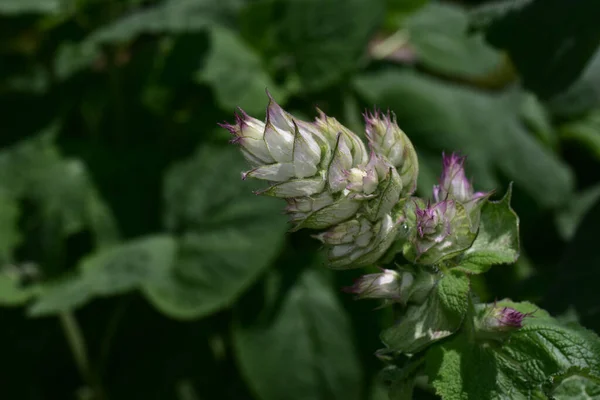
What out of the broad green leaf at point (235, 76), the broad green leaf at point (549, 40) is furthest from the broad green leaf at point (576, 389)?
the broad green leaf at point (235, 76)

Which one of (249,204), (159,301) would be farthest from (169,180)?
(159,301)

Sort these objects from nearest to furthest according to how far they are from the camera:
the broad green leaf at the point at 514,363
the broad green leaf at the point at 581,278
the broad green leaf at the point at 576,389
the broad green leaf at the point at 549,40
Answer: the broad green leaf at the point at 514,363, the broad green leaf at the point at 576,389, the broad green leaf at the point at 581,278, the broad green leaf at the point at 549,40

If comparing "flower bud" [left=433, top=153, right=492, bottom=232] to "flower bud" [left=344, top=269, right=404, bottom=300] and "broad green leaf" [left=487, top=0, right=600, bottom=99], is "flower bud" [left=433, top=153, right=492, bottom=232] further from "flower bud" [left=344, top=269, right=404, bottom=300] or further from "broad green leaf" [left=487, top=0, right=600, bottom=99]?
"broad green leaf" [left=487, top=0, right=600, bottom=99]

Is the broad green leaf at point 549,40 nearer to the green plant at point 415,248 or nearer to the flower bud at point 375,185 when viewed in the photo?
the green plant at point 415,248

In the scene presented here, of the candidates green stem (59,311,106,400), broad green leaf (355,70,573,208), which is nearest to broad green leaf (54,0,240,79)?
Answer: broad green leaf (355,70,573,208)

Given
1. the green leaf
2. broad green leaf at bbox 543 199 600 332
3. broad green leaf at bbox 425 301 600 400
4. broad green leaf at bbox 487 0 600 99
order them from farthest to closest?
the green leaf
broad green leaf at bbox 487 0 600 99
broad green leaf at bbox 543 199 600 332
broad green leaf at bbox 425 301 600 400


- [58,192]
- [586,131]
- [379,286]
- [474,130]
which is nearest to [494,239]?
[379,286]

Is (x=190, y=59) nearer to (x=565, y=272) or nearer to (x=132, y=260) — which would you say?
(x=132, y=260)
